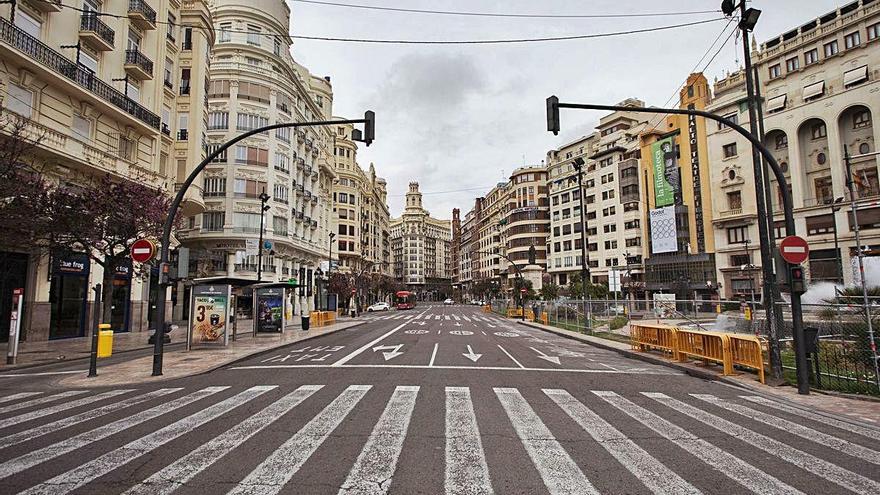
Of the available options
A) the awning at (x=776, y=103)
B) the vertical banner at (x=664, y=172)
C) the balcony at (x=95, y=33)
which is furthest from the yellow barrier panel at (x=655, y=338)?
the vertical banner at (x=664, y=172)

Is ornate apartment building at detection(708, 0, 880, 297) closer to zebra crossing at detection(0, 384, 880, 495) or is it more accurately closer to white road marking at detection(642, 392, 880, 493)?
white road marking at detection(642, 392, 880, 493)

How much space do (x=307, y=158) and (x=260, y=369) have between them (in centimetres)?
4478

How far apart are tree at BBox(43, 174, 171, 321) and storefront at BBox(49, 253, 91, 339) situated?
5.49 m

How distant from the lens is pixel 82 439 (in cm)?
604

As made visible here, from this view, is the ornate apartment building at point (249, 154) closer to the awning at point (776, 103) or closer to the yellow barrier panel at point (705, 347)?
the yellow barrier panel at point (705, 347)

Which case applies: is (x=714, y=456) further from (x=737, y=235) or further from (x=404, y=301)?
(x=404, y=301)

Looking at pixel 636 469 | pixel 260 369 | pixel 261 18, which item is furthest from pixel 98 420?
pixel 261 18

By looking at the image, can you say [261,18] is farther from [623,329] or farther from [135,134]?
[623,329]

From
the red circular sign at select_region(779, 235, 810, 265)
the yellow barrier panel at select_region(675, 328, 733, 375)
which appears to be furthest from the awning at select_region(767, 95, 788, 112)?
the red circular sign at select_region(779, 235, 810, 265)

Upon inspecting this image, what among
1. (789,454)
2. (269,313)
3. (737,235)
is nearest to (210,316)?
(269,313)

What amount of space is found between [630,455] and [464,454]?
194cm

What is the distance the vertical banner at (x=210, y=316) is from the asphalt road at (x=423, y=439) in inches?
287

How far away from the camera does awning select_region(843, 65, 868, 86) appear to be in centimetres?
4122

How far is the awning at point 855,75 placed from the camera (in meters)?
41.2
